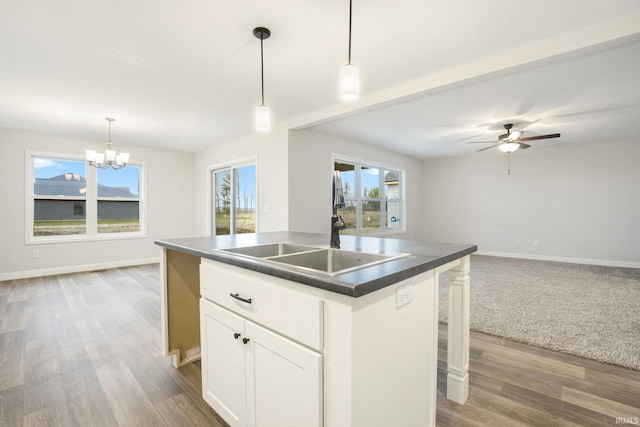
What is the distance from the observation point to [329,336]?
1020 millimetres

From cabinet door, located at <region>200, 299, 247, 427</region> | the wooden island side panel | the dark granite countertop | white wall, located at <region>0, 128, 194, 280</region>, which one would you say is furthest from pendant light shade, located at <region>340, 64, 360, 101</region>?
white wall, located at <region>0, 128, 194, 280</region>

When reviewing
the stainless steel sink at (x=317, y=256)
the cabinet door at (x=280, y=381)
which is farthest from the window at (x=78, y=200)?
the cabinet door at (x=280, y=381)

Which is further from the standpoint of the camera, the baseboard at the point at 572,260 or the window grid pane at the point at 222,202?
the window grid pane at the point at 222,202

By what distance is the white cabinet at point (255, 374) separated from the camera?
1084 millimetres

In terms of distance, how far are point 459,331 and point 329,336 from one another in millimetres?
1151

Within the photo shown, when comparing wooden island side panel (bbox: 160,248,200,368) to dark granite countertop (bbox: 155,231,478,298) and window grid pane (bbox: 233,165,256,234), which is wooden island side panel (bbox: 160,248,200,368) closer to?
dark granite countertop (bbox: 155,231,478,298)

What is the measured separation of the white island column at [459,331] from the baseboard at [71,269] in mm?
6174

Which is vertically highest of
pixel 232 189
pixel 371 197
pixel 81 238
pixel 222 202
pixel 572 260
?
pixel 232 189

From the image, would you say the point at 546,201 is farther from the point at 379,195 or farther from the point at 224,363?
the point at 224,363

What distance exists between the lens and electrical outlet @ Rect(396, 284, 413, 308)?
1.17 m

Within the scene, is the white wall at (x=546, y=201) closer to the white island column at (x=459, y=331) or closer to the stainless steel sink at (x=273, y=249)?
the white island column at (x=459, y=331)

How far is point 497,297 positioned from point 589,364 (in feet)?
5.04

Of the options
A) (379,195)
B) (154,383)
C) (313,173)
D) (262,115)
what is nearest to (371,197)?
(379,195)

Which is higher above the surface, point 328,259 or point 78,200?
point 78,200
